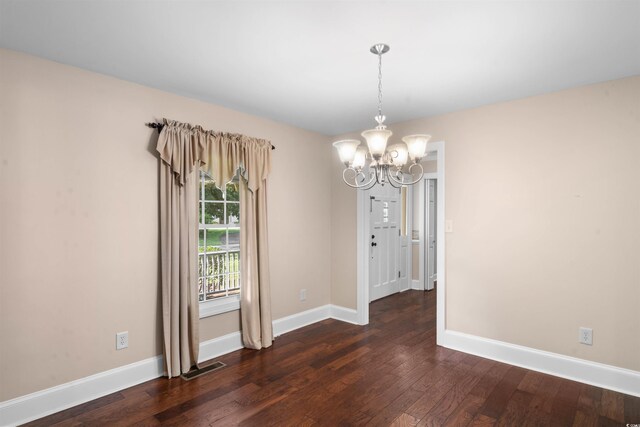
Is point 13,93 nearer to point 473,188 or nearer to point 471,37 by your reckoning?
point 471,37

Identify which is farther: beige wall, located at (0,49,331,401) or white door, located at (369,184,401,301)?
white door, located at (369,184,401,301)

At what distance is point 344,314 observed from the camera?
14.9 feet

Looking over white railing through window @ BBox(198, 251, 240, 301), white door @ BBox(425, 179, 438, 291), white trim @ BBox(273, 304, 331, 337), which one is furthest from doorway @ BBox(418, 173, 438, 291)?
white railing through window @ BBox(198, 251, 240, 301)

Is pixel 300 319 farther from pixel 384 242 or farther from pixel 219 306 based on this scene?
pixel 384 242

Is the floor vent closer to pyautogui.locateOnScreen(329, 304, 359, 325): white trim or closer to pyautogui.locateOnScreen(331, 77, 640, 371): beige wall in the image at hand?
pyautogui.locateOnScreen(329, 304, 359, 325): white trim

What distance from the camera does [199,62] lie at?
248 centimetres

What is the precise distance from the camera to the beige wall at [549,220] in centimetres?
272

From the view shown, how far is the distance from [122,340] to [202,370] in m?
0.74

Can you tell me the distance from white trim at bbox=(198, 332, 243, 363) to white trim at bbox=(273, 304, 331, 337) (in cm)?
52

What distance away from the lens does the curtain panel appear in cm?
295

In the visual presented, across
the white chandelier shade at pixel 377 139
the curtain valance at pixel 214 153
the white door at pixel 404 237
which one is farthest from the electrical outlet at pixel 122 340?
the white door at pixel 404 237

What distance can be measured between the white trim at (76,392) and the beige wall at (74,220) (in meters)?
0.06

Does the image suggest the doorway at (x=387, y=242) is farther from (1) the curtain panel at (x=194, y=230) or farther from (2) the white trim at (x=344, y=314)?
(1) the curtain panel at (x=194, y=230)

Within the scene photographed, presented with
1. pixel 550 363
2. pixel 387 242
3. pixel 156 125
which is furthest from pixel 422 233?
pixel 156 125
